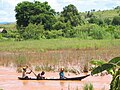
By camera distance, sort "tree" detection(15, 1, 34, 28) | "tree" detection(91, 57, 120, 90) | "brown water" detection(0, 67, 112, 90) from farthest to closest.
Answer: "tree" detection(15, 1, 34, 28)
"brown water" detection(0, 67, 112, 90)
"tree" detection(91, 57, 120, 90)

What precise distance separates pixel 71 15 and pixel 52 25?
4653mm

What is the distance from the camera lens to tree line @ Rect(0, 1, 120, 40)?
130ft

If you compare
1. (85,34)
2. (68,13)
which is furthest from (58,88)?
→ (68,13)

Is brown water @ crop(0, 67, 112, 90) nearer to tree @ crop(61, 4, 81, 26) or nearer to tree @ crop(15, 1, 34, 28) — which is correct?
tree @ crop(61, 4, 81, 26)

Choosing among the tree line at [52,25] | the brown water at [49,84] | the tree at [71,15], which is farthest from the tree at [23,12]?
the brown water at [49,84]

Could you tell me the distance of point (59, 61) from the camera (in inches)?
784

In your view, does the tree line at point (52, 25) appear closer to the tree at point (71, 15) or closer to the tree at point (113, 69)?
the tree at point (71, 15)

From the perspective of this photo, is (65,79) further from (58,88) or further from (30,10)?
(30,10)

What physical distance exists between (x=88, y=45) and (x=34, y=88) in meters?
15.9

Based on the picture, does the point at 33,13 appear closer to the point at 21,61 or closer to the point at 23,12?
the point at 23,12

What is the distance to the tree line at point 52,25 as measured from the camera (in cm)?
3972

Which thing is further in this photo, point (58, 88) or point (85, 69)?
point (85, 69)

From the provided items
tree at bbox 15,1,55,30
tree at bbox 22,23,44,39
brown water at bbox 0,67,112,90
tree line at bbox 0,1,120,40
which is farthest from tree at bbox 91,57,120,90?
tree at bbox 15,1,55,30

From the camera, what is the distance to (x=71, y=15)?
1918 inches
